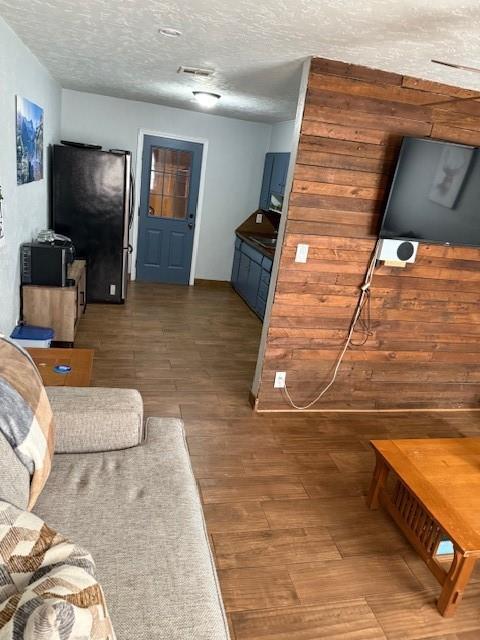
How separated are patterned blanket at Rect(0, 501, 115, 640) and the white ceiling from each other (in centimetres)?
191

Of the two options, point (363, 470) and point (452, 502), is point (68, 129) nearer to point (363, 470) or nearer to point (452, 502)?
point (363, 470)

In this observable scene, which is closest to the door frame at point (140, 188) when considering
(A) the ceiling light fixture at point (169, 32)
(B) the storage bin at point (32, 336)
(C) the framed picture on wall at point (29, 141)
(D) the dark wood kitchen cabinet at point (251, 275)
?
(D) the dark wood kitchen cabinet at point (251, 275)

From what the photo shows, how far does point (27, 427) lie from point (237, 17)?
1.85 m

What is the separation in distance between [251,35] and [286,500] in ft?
7.67

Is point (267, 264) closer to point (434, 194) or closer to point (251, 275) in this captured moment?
point (251, 275)

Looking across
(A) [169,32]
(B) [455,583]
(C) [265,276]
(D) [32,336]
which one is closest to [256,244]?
(C) [265,276]

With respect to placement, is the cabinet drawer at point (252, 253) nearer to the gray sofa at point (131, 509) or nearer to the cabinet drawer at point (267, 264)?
the cabinet drawer at point (267, 264)

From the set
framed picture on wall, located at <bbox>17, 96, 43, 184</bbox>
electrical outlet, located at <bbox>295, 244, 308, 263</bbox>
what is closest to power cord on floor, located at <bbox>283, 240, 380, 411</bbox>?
electrical outlet, located at <bbox>295, 244, 308, 263</bbox>

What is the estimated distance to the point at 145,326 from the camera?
4.48 m

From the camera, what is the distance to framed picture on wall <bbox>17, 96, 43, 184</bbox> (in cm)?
297

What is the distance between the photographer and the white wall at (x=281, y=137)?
5.14 m

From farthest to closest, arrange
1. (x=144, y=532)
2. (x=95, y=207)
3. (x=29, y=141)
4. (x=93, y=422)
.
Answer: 1. (x=95, y=207)
2. (x=29, y=141)
3. (x=93, y=422)
4. (x=144, y=532)

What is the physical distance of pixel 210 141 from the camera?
575cm

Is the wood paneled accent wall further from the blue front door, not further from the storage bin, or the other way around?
the blue front door
